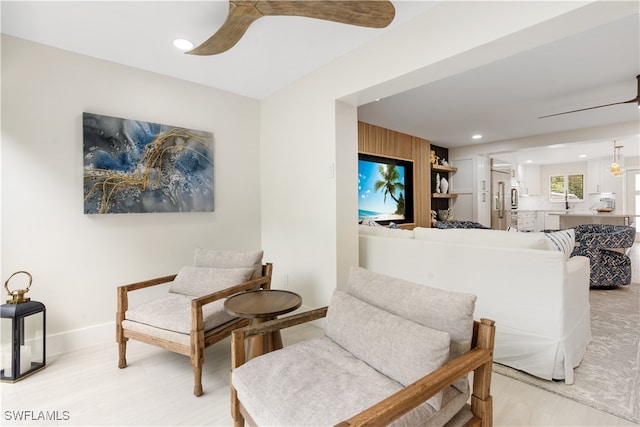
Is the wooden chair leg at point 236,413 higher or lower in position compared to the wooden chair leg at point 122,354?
higher

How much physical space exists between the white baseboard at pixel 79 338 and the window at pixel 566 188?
39.2 feet

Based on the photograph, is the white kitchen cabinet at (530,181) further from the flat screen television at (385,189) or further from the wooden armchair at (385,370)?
the wooden armchair at (385,370)

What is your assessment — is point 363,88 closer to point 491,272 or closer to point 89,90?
point 491,272

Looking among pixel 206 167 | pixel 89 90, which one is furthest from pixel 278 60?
pixel 89 90

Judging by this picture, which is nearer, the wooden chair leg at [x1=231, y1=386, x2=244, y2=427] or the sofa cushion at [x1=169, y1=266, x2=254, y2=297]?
the wooden chair leg at [x1=231, y1=386, x2=244, y2=427]

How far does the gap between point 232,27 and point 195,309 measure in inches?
63.6

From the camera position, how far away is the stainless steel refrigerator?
6742mm

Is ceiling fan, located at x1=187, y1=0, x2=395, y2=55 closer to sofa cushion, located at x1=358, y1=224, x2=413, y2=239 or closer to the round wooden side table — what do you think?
the round wooden side table

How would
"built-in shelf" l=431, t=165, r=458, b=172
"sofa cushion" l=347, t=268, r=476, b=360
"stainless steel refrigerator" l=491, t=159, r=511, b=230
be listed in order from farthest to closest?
"stainless steel refrigerator" l=491, t=159, r=511, b=230, "built-in shelf" l=431, t=165, r=458, b=172, "sofa cushion" l=347, t=268, r=476, b=360

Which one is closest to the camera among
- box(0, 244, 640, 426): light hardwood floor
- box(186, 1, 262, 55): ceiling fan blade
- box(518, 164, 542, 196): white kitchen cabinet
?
box(186, 1, 262, 55): ceiling fan blade

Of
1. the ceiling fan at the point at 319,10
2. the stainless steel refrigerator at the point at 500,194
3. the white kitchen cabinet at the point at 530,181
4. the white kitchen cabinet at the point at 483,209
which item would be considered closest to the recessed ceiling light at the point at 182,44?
the ceiling fan at the point at 319,10

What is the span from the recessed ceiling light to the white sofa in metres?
2.45

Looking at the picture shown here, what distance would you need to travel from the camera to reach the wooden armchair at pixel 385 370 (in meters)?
1.08

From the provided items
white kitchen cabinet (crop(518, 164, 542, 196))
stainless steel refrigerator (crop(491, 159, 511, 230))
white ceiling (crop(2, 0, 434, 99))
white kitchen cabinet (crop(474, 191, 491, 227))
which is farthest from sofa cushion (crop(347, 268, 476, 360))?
white kitchen cabinet (crop(518, 164, 542, 196))
